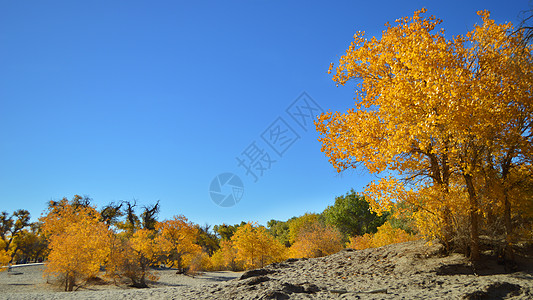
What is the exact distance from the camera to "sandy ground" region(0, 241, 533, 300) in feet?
22.0

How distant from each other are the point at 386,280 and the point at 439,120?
4.73 m

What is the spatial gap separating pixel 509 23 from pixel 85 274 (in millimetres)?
24484

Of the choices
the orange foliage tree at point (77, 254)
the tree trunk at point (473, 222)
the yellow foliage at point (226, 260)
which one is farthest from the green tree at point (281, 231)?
the tree trunk at point (473, 222)

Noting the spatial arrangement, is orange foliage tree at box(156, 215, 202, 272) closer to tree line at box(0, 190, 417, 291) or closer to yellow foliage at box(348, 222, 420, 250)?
tree line at box(0, 190, 417, 291)

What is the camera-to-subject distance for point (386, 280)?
8.40 m

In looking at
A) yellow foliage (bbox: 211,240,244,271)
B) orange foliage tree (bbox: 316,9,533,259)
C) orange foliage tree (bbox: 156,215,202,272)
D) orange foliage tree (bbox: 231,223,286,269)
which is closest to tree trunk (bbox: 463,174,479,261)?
orange foliage tree (bbox: 316,9,533,259)

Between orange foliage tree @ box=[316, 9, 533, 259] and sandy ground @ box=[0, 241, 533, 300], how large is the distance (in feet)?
3.20

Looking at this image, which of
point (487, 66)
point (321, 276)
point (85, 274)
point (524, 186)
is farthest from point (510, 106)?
point (85, 274)

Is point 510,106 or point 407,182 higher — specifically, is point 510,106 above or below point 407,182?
above

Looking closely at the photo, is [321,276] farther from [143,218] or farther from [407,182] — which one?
[143,218]

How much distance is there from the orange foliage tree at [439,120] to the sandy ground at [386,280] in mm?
975

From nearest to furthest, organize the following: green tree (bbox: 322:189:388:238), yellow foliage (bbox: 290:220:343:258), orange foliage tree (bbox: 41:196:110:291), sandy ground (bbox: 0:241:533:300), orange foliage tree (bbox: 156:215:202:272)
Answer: sandy ground (bbox: 0:241:533:300)
orange foliage tree (bbox: 41:196:110:291)
yellow foliage (bbox: 290:220:343:258)
orange foliage tree (bbox: 156:215:202:272)
green tree (bbox: 322:189:388:238)

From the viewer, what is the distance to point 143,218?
4703cm

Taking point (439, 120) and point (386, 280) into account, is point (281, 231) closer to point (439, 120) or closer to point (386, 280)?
point (386, 280)
